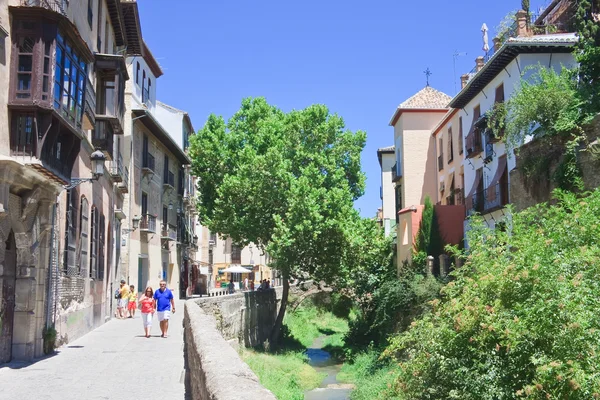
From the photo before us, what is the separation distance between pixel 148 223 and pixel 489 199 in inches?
696

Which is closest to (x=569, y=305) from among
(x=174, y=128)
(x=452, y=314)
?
(x=452, y=314)

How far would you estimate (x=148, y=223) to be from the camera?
35.3 metres

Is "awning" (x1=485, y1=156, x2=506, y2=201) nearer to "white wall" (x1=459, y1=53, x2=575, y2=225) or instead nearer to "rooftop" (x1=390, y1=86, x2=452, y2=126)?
"white wall" (x1=459, y1=53, x2=575, y2=225)

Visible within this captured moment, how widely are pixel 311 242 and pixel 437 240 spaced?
5892 millimetres

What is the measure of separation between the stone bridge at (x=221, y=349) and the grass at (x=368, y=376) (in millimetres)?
5052

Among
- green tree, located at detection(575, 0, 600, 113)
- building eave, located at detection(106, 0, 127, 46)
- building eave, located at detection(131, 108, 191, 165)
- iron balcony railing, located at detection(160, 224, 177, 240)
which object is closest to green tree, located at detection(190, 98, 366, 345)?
building eave, located at detection(131, 108, 191, 165)

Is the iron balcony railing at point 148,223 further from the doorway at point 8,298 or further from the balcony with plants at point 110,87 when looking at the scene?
the doorway at point 8,298

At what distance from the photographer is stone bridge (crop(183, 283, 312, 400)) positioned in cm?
508

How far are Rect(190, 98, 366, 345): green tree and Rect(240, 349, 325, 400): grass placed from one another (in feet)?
13.3

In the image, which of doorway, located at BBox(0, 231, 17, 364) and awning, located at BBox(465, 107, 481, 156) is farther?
awning, located at BBox(465, 107, 481, 156)

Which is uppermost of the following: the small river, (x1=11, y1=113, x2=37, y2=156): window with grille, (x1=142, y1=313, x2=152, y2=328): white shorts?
(x1=11, y1=113, x2=37, y2=156): window with grille

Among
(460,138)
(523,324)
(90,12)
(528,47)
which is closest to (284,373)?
(460,138)

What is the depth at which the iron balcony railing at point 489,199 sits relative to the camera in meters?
25.6

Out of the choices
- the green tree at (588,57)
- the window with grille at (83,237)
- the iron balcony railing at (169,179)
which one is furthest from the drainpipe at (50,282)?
the iron balcony railing at (169,179)
